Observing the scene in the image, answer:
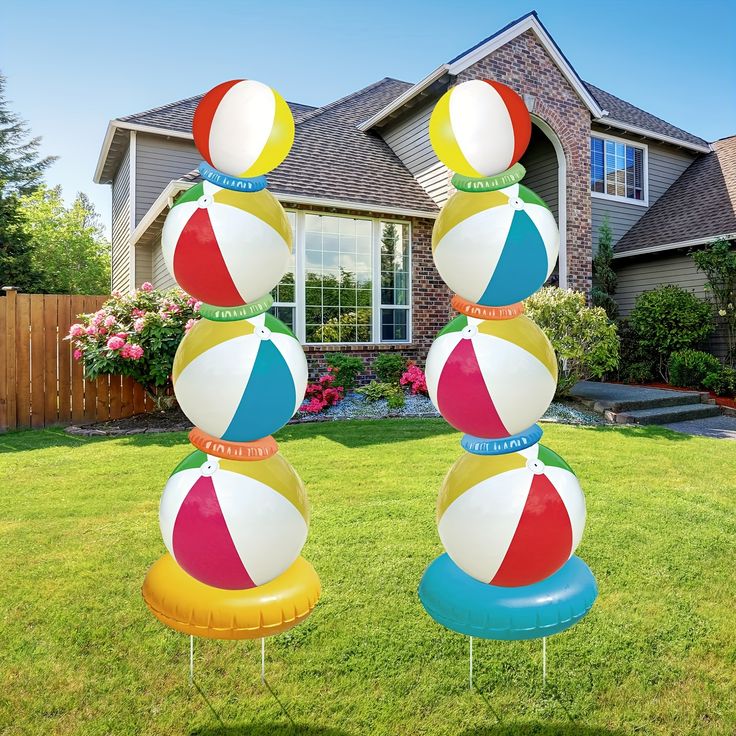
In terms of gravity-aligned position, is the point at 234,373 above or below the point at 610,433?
above

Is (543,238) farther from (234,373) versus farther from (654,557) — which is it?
(654,557)

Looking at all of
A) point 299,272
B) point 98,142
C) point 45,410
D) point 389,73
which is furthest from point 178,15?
point 389,73

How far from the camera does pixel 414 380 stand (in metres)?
9.97

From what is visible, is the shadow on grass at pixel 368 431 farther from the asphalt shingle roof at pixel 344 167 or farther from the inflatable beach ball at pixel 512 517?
the inflatable beach ball at pixel 512 517

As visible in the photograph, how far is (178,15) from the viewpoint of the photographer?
20.5ft

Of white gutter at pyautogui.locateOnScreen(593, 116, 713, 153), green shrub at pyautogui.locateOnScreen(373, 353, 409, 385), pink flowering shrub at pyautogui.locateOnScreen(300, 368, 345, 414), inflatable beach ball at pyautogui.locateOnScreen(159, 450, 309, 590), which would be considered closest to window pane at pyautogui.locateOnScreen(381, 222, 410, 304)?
green shrub at pyautogui.locateOnScreen(373, 353, 409, 385)

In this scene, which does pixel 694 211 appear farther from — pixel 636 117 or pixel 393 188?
pixel 393 188

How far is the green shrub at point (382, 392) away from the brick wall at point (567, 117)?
5144 millimetres

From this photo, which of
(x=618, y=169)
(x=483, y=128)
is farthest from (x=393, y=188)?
(x=483, y=128)

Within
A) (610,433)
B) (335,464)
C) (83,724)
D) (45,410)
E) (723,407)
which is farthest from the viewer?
(723,407)

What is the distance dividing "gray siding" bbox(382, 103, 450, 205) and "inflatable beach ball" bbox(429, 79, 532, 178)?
9.21 m

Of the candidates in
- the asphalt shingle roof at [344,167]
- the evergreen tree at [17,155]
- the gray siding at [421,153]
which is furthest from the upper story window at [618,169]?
the evergreen tree at [17,155]

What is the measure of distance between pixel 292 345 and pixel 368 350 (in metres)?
8.53

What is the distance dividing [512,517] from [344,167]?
10654 millimetres
